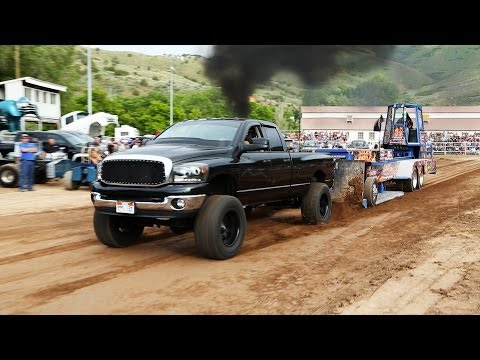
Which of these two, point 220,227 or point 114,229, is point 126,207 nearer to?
point 114,229

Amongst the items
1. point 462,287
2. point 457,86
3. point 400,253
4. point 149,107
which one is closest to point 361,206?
point 400,253

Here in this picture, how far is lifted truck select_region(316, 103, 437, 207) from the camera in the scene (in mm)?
10539

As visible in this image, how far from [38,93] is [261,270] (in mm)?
36018

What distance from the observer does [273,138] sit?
7727 mm

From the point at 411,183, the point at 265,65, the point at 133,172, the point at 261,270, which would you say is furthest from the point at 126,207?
the point at 265,65

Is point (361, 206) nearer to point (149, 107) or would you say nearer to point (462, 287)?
point (462, 287)

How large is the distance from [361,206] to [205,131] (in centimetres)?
501

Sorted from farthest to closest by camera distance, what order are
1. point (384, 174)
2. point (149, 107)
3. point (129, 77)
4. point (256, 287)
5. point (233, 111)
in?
point (129, 77), point (149, 107), point (233, 111), point (384, 174), point (256, 287)

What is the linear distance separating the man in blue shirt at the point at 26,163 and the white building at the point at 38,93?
18.0 meters

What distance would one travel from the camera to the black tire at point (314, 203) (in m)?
8.26

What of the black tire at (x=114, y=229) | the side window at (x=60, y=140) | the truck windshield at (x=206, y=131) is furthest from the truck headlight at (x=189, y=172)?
the side window at (x=60, y=140)

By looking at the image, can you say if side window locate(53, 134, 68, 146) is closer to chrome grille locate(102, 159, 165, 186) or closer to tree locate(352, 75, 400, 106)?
chrome grille locate(102, 159, 165, 186)
